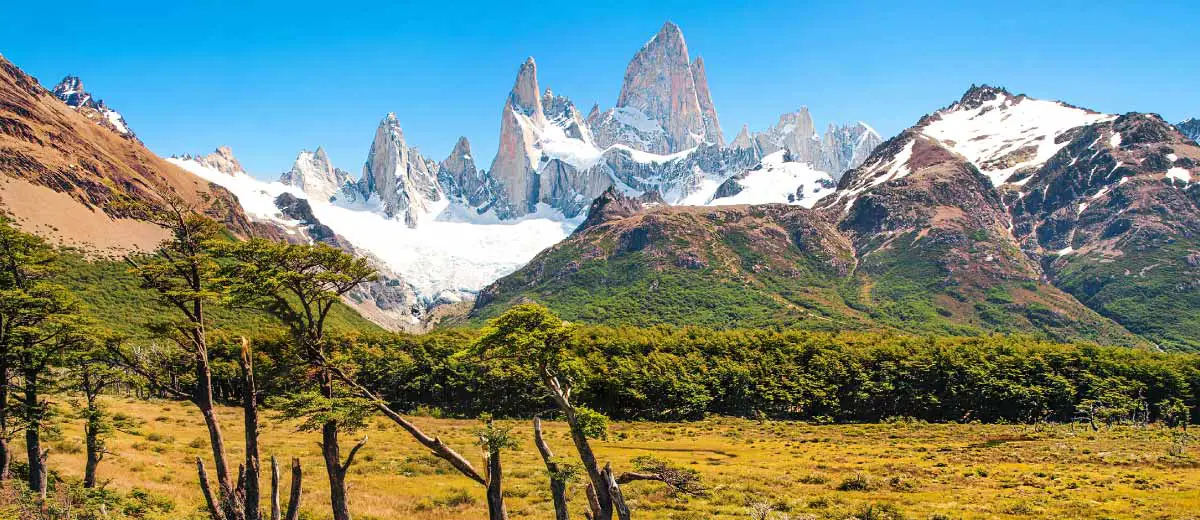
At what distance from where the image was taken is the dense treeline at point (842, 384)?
9712 cm

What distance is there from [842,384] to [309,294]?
9685 centimetres

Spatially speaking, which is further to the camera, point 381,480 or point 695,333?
point 695,333

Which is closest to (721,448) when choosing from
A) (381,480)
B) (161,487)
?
(381,480)

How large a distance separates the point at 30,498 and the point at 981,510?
45626mm

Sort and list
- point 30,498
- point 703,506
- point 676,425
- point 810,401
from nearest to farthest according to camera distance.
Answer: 1. point 30,498
2. point 703,506
3. point 676,425
4. point 810,401

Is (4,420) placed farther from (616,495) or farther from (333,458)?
(616,495)

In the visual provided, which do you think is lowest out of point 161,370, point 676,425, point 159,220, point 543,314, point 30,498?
point 676,425

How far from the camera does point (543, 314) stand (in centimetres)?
2048

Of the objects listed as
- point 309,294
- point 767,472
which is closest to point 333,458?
point 309,294

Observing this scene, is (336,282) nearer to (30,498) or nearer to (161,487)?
(30,498)

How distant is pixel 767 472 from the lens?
49.8 metres

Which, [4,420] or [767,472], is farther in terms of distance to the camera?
[767,472]

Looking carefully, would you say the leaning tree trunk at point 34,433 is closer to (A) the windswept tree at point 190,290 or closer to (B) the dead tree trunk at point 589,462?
(A) the windswept tree at point 190,290

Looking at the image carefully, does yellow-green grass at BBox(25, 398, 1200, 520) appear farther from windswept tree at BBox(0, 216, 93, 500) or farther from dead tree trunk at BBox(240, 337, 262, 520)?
windswept tree at BBox(0, 216, 93, 500)
